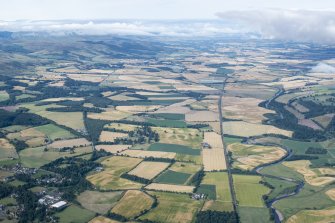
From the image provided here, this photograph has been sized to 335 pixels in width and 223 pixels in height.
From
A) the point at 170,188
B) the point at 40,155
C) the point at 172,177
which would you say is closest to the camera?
the point at 170,188

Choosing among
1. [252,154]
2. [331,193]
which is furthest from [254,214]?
[252,154]

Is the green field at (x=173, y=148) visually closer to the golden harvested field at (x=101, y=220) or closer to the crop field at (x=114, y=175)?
the crop field at (x=114, y=175)

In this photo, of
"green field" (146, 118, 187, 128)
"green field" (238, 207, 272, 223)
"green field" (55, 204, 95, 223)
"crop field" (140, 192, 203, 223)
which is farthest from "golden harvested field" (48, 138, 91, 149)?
"green field" (238, 207, 272, 223)

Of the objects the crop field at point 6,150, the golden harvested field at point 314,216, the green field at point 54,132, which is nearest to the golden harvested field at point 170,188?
the golden harvested field at point 314,216

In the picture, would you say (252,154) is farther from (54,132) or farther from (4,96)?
(4,96)

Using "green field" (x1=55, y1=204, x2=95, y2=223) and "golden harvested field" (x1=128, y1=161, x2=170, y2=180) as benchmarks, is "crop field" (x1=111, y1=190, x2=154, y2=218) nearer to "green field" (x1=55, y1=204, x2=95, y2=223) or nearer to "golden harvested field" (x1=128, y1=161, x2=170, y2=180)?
"green field" (x1=55, y1=204, x2=95, y2=223)
